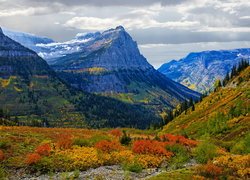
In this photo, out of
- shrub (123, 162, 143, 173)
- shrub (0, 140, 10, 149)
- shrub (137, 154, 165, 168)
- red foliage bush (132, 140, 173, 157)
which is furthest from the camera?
red foliage bush (132, 140, 173, 157)

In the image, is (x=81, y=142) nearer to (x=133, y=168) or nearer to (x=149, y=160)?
(x=149, y=160)

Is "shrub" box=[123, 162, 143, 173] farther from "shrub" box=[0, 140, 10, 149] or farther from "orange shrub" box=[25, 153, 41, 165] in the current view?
"shrub" box=[0, 140, 10, 149]

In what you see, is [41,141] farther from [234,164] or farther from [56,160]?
[234,164]

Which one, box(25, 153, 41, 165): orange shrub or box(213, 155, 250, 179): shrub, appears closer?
box(213, 155, 250, 179): shrub

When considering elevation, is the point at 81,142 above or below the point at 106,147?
above

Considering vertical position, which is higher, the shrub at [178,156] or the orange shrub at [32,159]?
the orange shrub at [32,159]

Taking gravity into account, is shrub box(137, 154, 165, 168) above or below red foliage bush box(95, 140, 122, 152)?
below

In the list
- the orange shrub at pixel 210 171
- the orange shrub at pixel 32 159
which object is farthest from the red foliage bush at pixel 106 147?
the orange shrub at pixel 210 171

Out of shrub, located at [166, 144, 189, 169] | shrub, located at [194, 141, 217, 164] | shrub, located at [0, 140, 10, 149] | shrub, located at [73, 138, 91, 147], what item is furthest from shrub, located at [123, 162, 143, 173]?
shrub, located at [0, 140, 10, 149]

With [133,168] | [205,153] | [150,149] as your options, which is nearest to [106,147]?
[150,149]

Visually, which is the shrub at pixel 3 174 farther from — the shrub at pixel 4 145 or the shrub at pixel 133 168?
the shrub at pixel 133 168

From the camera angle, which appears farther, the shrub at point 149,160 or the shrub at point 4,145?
the shrub at point 4,145

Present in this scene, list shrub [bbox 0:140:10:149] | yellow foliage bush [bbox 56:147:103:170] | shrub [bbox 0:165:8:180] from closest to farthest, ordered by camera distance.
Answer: shrub [bbox 0:165:8:180] → yellow foliage bush [bbox 56:147:103:170] → shrub [bbox 0:140:10:149]

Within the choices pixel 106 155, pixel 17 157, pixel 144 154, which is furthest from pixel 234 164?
pixel 17 157
